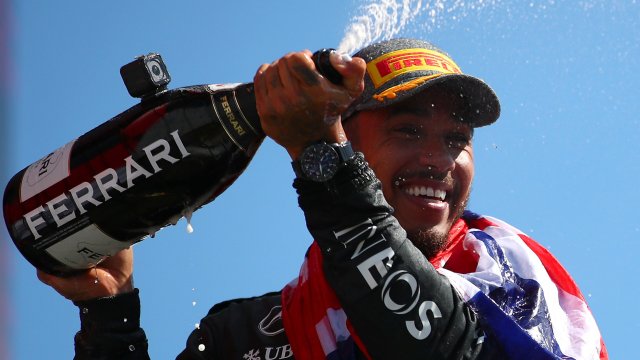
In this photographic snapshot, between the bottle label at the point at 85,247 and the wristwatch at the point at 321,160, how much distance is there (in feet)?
3.01

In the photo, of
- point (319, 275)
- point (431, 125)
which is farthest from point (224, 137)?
point (431, 125)

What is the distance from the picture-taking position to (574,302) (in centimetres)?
279

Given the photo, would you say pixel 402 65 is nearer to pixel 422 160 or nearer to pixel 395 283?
pixel 422 160

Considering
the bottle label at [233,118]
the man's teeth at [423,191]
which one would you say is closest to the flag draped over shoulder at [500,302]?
the man's teeth at [423,191]

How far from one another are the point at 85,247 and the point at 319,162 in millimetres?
1073

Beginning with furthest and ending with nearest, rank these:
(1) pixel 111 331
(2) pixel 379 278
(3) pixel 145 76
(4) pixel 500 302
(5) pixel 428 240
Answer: (1) pixel 111 331
(5) pixel 428 240
(3) pixel 145 76
(4) pixel 500 302
(2) pixel 379 278

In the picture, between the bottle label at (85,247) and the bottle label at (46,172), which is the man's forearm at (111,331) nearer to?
the bottle label at (85,247)

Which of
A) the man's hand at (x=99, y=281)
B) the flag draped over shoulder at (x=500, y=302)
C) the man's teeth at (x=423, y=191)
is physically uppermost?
the man's hand at (x=99, y=281)

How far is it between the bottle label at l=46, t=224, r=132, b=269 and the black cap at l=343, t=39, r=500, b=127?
1.15 meters

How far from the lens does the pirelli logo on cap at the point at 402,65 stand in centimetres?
315

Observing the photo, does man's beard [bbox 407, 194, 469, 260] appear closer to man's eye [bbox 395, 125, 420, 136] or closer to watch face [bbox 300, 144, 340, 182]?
man's eye [bbox 395, 125, 420, 136]

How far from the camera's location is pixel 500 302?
2.65m

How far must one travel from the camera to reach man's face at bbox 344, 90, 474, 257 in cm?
303

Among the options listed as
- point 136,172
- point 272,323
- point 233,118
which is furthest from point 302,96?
point 272,323
